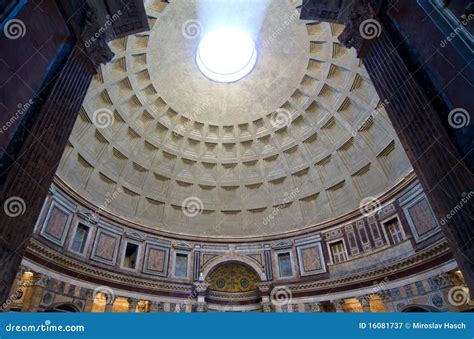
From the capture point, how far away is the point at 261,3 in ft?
59.2

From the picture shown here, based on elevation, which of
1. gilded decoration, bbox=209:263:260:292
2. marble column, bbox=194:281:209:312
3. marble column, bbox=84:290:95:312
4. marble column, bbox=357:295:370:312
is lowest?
marble column, bbox=357:295:370:312

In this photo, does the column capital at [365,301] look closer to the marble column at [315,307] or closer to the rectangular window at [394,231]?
the marble column at [315,307]

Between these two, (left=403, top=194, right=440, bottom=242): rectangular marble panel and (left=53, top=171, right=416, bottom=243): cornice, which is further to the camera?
(left=53, top=171, right=416, bottom=243): cornice

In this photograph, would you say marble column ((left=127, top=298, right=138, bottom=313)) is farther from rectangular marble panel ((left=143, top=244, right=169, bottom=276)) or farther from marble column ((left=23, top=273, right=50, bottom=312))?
marble column ((left=23, top=273, right=50, bottom=312))

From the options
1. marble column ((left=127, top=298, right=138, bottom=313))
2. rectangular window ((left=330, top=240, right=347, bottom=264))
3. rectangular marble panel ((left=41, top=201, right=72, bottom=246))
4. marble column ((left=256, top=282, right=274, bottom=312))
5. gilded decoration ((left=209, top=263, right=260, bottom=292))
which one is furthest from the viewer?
gilded decoration ((left=209, top=263, right=260, bottom=292))

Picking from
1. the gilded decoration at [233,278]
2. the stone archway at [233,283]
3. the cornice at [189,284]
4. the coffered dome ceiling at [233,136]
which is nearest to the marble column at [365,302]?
the cornice at [189,284]

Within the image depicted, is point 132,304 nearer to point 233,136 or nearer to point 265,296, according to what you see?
point 265,296

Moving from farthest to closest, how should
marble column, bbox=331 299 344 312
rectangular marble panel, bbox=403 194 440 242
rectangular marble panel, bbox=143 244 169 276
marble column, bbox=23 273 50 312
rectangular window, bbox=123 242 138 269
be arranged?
rectangular marble panel, bbox=143 244 169 276, rectangular window, bbox=123 242 138 269, marble column, bbox=331 299 344 312, rectangular marble panel, bbox=403 194 440 242, marble column, bbox=23 273 50 312

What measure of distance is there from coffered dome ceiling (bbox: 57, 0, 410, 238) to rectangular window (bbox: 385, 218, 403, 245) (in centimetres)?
204

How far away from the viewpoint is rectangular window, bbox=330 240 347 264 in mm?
18094

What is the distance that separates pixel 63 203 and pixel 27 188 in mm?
11254

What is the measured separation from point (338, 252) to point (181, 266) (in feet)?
35.6

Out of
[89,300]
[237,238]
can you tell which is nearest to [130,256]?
[89,300]

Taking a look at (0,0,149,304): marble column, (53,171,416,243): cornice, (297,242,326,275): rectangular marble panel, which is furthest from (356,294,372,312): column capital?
(0,0,149,304): marble column
